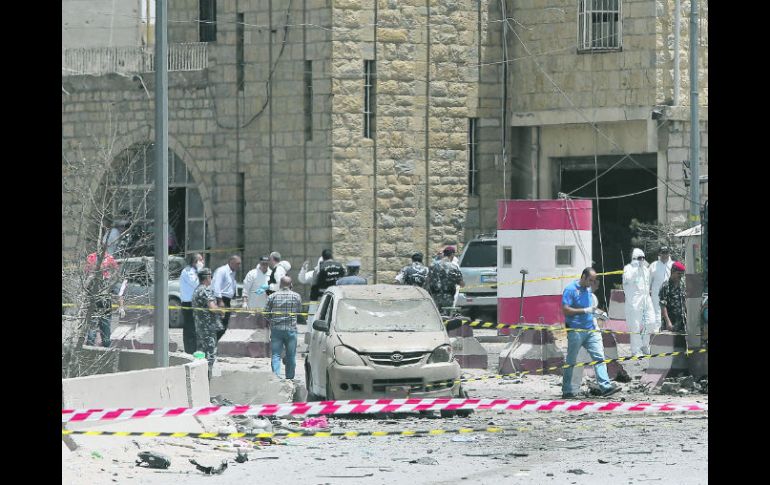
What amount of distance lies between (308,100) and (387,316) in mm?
14989

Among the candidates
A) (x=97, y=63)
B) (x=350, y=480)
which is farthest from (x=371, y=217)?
(x=350, y=480)

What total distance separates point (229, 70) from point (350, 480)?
72.1ft

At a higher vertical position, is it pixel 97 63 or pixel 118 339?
pixel 97 63

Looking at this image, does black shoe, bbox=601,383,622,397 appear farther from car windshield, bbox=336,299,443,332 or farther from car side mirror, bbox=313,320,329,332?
car side mirror, bbox=313,320,329,332

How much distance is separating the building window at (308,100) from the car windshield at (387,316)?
14473 mm

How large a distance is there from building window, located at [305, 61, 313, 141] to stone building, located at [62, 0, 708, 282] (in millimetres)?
30

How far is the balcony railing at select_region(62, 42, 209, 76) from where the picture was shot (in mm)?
33438

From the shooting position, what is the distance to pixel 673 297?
20641mm

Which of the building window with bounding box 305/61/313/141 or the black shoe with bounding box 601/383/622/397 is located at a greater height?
the building window with bounding box 305/61/313/141

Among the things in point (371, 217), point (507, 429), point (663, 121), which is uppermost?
point (663, 121)

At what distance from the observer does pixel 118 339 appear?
2428 cm

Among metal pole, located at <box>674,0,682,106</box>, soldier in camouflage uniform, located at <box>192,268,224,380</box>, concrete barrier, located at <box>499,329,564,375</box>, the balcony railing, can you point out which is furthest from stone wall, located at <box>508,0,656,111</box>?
soldier in camouflage uniform, located at <box>192,268,224,380</box>
